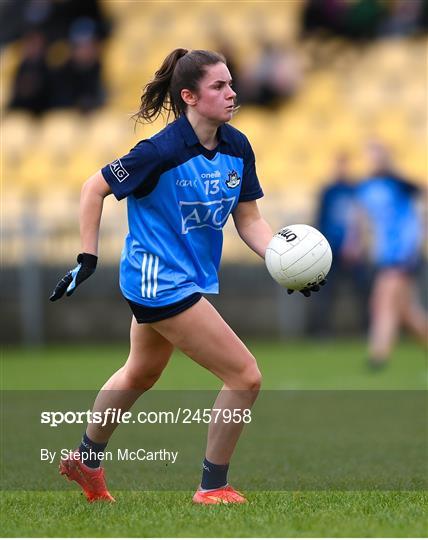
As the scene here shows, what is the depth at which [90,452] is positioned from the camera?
6.12 metres

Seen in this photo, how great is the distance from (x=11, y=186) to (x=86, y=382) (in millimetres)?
7975

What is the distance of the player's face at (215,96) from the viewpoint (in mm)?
5824

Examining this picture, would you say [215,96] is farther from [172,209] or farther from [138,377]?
[138,377]

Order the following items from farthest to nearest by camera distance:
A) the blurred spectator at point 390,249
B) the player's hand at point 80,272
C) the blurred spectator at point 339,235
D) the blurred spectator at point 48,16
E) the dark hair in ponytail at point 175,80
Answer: the blurred spectator at point 48,16 → the blurred spectator at point 339,235 → the blurred spectator at point 390,249 → the dark hair in ponytail at point 175,80 → the player's hand at point 80,272

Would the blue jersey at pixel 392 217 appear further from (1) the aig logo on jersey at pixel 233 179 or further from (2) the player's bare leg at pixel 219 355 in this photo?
(2) the player's bare leg at pixel 219 355

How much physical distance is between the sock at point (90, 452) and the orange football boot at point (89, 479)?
0.11 feet

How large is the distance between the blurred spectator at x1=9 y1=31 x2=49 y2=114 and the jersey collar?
47.7ft

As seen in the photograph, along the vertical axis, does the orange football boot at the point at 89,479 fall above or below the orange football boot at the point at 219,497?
below

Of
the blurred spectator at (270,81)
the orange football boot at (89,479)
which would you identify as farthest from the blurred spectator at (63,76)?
the orange football boot at (89,479)

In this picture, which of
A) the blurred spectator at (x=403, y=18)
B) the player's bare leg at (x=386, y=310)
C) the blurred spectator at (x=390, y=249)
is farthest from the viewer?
the blurred spectator at (x=403, y=18)

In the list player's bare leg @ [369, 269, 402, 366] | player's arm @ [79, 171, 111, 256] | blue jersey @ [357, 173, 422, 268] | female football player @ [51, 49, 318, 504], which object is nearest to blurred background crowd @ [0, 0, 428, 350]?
blue jersey @ [357, 173, 422, 268]

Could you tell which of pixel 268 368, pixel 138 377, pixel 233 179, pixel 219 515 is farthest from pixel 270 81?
pixel 219 515

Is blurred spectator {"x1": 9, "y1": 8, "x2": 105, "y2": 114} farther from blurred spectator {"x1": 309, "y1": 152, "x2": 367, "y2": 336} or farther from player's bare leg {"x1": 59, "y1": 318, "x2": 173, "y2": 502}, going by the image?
player's bare leg {"x1": 59, "y1": 318, "x2": 173, "y2": 502}

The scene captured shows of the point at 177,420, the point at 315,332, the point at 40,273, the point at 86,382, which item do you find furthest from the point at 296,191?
the point at 177,420
